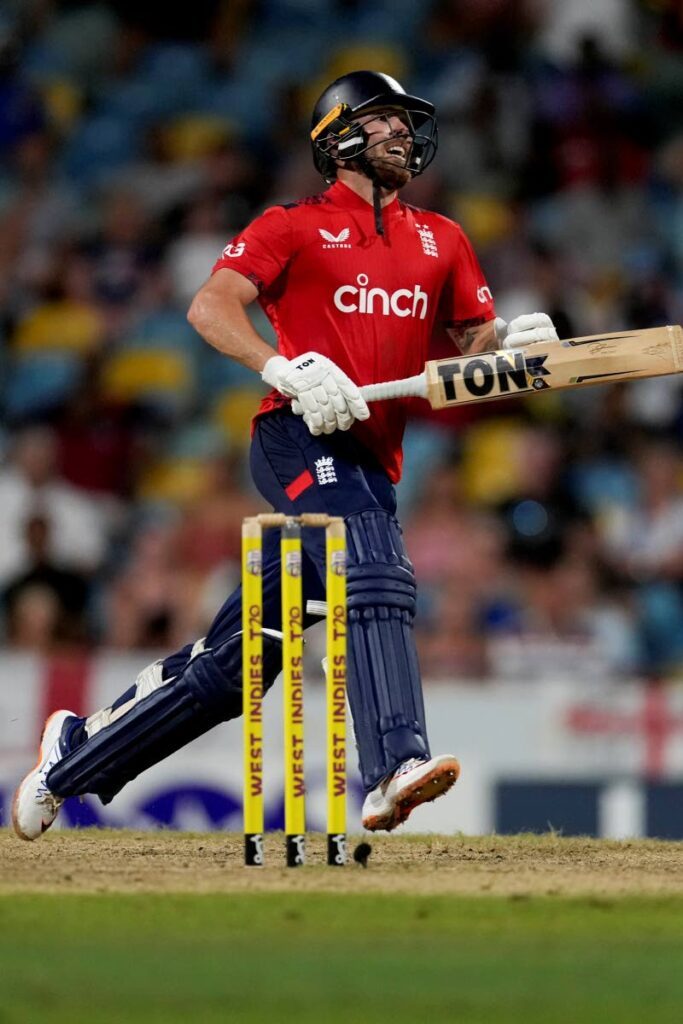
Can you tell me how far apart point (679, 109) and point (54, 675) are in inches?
258

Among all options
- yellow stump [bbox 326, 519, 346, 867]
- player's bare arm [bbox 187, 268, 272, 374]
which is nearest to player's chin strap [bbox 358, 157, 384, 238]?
player's bare arm [bbox 187, 268, 272, 374]

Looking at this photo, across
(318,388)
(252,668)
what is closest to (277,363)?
(318,388)

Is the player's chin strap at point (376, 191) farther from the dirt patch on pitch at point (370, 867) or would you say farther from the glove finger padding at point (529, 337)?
the dirt patch on pitch at point (370, 867)

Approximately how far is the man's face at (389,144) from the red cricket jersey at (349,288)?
4.1 inches

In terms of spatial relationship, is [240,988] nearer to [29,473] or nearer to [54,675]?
[54,675]

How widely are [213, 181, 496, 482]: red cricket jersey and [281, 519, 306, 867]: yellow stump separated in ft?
2.38

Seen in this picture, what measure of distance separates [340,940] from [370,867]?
1.17 m

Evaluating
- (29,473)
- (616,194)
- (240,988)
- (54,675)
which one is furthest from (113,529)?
(240,988)

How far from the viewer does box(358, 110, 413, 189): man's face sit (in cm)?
563

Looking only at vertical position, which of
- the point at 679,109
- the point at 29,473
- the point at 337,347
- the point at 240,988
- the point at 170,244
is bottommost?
the point at 240,988

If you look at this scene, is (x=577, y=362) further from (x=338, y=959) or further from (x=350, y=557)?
(x=338, y=959)

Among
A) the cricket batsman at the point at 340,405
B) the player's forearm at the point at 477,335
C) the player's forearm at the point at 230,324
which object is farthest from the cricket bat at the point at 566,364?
the player's forearm at the point at 477,335

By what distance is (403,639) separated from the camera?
16.9 ft

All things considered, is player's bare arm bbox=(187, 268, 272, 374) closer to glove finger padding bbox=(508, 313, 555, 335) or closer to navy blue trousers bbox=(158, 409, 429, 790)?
navy blue trousers bbox=(158, 409, 429, 790)
